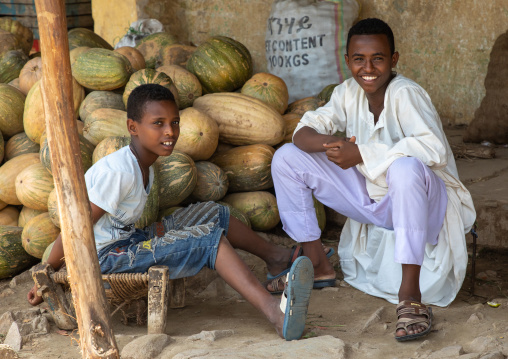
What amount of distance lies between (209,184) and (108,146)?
0.78 meters

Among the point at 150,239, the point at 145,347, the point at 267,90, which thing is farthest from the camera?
the point at 267,90

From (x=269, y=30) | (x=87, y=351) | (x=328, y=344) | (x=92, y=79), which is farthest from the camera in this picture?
(x=269, y=30)

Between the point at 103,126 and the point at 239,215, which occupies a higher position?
the point at 103,126

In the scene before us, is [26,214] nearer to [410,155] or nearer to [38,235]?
[38,235]

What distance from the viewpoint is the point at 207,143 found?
4.31 m

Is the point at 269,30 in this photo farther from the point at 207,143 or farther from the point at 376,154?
the point at 376,154

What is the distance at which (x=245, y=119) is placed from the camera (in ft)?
14.8

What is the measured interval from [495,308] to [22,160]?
3306mm

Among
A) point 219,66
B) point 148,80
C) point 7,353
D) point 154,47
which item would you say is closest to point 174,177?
point 148,80

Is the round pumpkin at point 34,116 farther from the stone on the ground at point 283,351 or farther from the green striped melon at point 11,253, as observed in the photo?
the stone on the ground at point 283,351

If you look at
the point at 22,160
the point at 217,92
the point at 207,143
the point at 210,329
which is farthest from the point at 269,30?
the point at 210,329

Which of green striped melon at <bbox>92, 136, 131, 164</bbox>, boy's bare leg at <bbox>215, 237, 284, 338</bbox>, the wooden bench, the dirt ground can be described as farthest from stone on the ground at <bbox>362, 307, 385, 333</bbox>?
green striped melon at <bbox>92, 136, 131, 164</bbox>

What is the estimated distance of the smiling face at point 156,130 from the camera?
3143 millimetres

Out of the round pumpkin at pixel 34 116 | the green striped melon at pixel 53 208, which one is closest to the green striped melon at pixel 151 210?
the green striped melon at pixel 53 208
